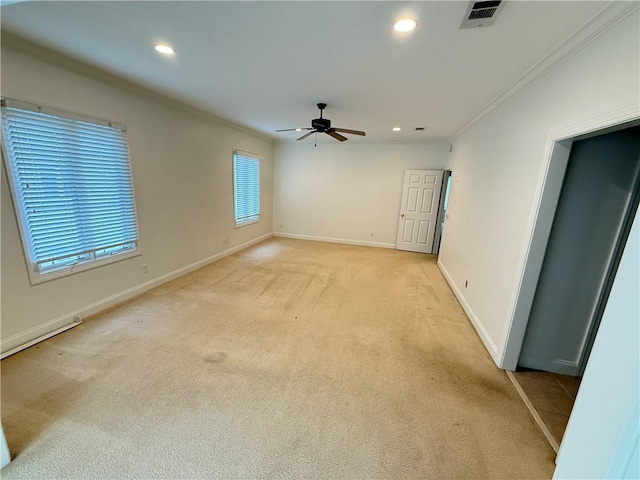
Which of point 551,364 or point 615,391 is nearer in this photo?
point 615,391

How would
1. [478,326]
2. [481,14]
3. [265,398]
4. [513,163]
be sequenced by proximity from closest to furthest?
1. [481,14]
2. [265,398]
3. [513,163]
4. [478,326]

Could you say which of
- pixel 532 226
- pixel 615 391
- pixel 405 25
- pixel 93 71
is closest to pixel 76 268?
pixel 93 71

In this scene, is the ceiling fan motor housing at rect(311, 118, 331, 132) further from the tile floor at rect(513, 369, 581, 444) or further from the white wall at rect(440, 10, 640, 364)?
the tile floor at rect(513, 369, 581, 444)

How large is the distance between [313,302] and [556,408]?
92.2 inches

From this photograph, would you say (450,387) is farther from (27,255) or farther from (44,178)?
(44,178)

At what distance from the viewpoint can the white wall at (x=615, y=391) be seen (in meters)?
0.77

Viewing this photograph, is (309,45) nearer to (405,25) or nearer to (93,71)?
(405,25)

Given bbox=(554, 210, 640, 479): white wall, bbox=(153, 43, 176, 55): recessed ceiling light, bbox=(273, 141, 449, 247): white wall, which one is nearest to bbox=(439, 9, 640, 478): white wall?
bbox=(554, 210, 640, 479): white wall

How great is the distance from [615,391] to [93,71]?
4265mm

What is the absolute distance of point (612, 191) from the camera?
1.81 meters

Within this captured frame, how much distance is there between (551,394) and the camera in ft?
6.41

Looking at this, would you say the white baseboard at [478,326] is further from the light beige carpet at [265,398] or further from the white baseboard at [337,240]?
the white baseboard at [337,240]

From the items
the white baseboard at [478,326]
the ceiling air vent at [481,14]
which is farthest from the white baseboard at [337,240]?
the ceiling air vent at [481,14]

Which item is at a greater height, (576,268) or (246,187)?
(246,187)
